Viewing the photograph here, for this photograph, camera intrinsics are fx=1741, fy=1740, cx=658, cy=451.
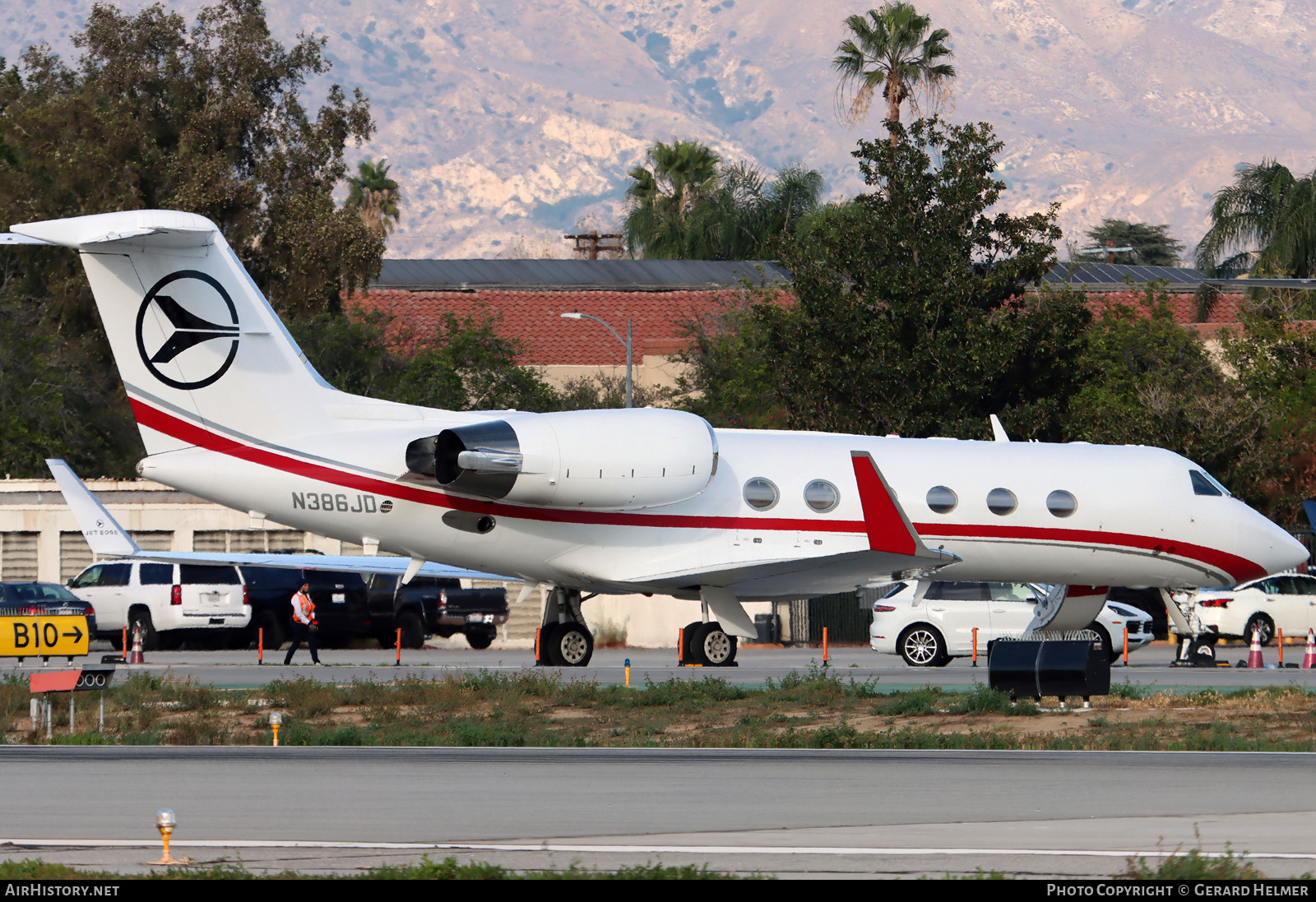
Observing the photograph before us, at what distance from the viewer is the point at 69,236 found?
21.1 m

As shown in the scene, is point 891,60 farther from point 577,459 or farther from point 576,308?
point 577,459

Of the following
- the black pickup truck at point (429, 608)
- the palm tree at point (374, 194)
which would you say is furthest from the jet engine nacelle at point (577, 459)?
the palm tree at point (374, 194)

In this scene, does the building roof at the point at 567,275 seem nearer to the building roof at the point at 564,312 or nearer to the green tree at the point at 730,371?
the building roof at the point at 564,312

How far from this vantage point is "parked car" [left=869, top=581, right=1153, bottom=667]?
1158 inches

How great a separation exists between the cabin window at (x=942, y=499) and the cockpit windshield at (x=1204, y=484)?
155 inches

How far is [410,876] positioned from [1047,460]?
1772cm

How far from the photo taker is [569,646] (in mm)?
25359

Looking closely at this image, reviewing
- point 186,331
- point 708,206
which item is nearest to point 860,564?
point 186,331

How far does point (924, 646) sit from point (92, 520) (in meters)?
A: 15.8

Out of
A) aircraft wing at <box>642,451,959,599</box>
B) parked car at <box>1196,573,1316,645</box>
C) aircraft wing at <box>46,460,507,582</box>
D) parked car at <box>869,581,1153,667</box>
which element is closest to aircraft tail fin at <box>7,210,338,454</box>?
aircraft wing at <box>642,451,959,599</box>

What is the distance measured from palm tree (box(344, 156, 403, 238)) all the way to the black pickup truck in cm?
6153

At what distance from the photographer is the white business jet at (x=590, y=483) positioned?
22125mm

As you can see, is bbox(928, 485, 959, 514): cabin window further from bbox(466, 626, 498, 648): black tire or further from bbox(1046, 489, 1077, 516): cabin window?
bbox(466, 626, 498, 648): black tire
